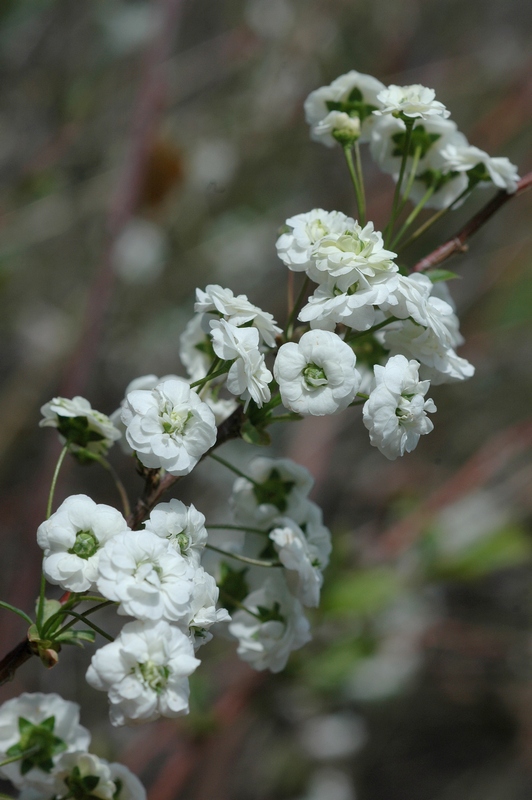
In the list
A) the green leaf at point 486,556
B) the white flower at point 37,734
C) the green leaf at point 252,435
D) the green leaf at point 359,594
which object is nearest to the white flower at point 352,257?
the green leaf at point 252,435

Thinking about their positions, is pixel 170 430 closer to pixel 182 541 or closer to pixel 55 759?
pixel 182 541

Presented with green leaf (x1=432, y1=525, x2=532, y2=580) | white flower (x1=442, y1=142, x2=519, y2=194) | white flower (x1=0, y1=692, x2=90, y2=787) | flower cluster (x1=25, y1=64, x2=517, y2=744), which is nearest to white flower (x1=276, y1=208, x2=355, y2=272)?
flower cluster (x1=25, y1=64, x2=517, y2=744)

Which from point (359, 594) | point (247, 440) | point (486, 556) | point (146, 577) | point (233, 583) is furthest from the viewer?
point (486, 556)

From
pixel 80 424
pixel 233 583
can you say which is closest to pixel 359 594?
pixel 233 583

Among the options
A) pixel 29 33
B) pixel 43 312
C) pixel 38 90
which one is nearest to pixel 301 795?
pixel 43 312

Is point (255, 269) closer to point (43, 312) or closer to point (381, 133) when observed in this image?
point (43, 312)

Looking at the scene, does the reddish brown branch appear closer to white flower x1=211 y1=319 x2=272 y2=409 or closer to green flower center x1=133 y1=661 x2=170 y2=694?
white flower x1=211 y1=319 x2=272 y2=409

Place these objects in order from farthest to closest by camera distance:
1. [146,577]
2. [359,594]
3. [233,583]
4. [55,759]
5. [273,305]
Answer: [273,305], [359,594], [233,583], [55,759], [146,577]
